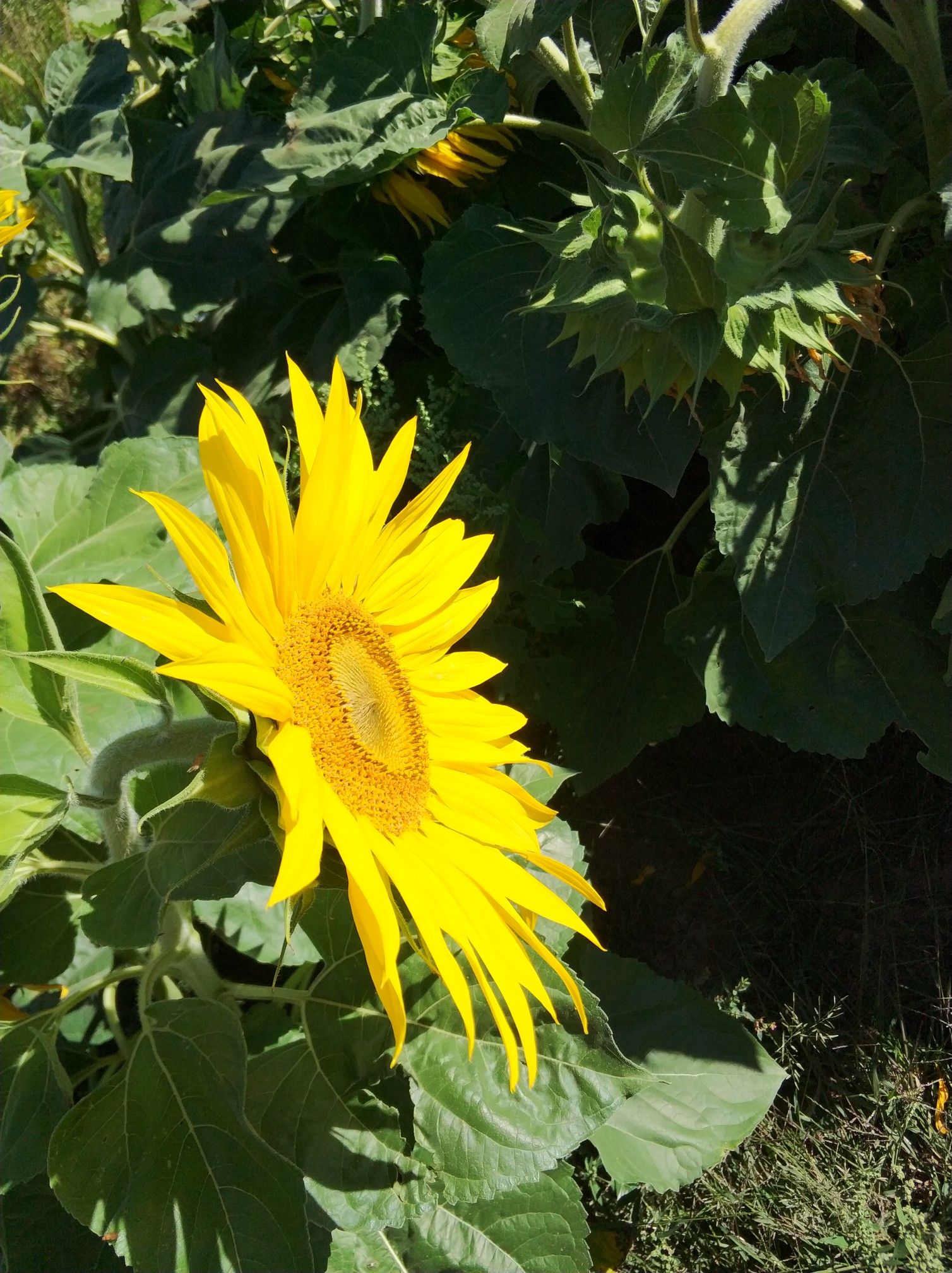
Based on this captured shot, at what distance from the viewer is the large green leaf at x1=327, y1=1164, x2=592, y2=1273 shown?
59.3 inches

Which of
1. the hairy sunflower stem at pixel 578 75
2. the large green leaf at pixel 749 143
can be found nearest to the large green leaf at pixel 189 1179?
the large green leaf at pixel 749 143

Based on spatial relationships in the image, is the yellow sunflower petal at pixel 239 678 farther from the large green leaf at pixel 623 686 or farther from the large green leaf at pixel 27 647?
the large green leaf at pixel 623 686

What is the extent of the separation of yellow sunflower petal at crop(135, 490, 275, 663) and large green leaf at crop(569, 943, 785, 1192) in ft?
3.43

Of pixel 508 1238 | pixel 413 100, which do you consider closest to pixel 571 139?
pixel 413 100

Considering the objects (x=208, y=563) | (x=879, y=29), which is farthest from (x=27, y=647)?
(x=879, y=29)

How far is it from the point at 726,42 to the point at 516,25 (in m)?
0.30

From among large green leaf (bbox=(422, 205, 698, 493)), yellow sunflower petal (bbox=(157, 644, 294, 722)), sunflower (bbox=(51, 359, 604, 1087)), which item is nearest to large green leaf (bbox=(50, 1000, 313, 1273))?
sunflower (bbox=(51, 359, 604, 1087))

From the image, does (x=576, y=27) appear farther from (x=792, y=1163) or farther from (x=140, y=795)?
(x=792, y=1163)

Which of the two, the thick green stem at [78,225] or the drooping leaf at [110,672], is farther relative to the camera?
the thick green stem at [78,225]

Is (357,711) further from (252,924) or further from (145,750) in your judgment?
(252,924)

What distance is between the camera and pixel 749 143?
1.13 m

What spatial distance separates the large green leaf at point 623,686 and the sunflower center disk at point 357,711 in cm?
75

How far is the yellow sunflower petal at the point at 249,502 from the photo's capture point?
0.90 meters

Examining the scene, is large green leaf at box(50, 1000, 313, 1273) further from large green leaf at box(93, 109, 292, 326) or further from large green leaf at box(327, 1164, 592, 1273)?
large green leaf at box(93, 109, 292, 326)
